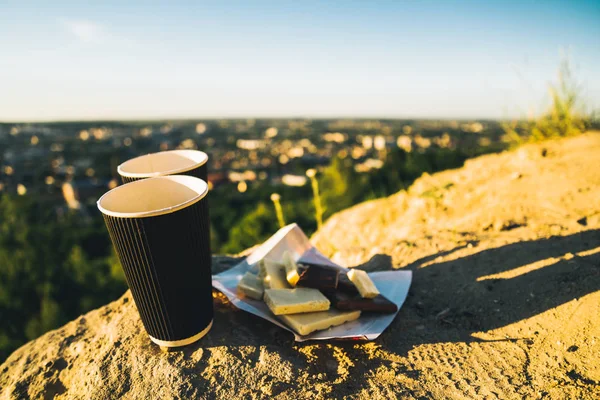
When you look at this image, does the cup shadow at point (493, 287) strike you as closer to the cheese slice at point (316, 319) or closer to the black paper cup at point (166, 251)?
the cheese slice at point (316, 319)

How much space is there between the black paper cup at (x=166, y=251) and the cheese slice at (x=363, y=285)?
3.63 feet

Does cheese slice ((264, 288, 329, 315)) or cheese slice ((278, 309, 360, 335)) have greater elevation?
cheese slice ((264, 288, 329, 315))

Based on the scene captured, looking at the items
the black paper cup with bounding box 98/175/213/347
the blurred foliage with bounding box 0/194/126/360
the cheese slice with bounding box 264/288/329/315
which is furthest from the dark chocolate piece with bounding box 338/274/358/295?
the blurred foliage with bounding box 0/194/126/360

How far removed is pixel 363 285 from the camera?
277 cm

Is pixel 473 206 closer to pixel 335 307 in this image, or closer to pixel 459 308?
pixel 459 308

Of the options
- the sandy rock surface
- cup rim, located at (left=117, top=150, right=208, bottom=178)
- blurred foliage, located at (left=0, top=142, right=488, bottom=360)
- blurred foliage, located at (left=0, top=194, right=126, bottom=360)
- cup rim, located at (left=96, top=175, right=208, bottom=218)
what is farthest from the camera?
blurred foliage, located at (left=0, top=142, right=488, bottom=360)

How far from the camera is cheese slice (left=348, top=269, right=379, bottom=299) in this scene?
8.98 feet

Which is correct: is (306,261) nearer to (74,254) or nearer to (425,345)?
(425,345)

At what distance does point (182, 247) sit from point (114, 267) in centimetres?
1701

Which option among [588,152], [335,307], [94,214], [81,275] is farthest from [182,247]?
[94,214]

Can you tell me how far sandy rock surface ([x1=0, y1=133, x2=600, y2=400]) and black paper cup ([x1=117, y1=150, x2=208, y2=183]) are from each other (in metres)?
1.08

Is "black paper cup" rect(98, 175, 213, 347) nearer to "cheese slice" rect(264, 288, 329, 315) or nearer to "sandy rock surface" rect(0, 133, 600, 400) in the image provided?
"sandy rock surface" rect(0, 133, 600, 400)

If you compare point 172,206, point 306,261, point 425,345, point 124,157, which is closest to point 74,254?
point 306,261

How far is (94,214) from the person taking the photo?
34750 mm
